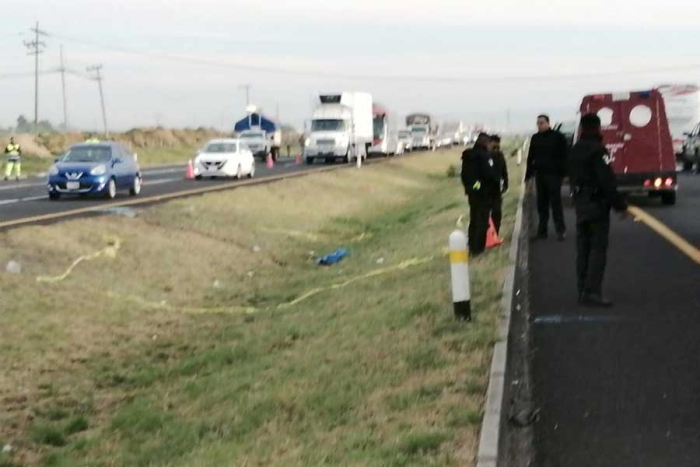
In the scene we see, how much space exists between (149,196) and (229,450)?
23.6 m

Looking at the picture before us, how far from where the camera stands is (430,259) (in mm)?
18188

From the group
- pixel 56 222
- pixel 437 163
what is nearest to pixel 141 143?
pixel 437 163

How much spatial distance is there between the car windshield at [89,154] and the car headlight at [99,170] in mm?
706

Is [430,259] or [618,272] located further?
[430,259]

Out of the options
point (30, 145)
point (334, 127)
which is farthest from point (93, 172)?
point (30, 145)

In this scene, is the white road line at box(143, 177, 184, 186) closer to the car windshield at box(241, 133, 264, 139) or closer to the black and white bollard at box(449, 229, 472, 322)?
the car windshield at box(241, 133, 264, 139)

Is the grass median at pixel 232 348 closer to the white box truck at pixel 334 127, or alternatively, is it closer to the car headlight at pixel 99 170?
the car headlight at pixel 99 170

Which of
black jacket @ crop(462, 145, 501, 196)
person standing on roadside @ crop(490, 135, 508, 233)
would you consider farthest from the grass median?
black jacket @ crop(462, 145, 501, 196)

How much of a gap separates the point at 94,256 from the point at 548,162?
8.05 meters

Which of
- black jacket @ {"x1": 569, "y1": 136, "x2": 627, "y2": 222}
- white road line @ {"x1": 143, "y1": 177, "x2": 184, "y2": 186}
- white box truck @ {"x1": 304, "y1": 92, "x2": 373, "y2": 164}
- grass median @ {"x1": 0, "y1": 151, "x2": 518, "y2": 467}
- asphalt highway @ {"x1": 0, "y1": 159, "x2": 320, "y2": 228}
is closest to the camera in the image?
grass median @ {"x1": 0, "y1": 151, "x2": 518, "y2": 467}

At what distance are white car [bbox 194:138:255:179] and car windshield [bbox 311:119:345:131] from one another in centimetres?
1450

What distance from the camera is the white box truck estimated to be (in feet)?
189

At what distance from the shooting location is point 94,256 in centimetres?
1972

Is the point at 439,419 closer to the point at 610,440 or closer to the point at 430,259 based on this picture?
the point at 610,440
